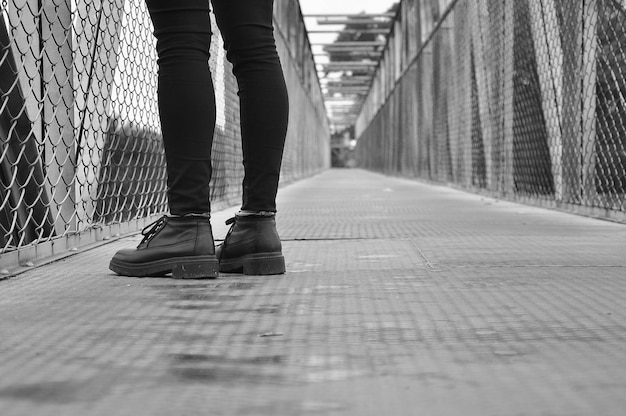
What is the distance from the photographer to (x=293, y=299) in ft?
4.77

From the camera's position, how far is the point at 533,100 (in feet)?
15.9

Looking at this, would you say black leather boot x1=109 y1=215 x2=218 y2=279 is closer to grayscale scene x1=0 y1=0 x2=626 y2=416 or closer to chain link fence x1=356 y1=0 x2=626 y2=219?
grayscale scene x1=0 y1=0 x2=626 y2=416

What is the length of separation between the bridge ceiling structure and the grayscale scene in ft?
54.4

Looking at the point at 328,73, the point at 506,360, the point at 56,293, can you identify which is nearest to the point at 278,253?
the point at 56,293

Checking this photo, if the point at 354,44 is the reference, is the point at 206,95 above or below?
below

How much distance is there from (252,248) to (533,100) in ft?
11.2

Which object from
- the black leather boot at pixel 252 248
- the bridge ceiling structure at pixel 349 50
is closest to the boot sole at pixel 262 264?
the black leather boot at pixel 252 248

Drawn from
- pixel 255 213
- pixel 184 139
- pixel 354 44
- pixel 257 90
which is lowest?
pixel 255 213

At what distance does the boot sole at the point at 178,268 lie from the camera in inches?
68.6

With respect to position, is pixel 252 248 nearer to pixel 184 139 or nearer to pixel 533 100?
pixel 184 139

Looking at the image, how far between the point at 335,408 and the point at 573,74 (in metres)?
3.51

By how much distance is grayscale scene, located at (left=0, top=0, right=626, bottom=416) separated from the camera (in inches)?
34.5

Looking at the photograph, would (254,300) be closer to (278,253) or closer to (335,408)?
(278,253)

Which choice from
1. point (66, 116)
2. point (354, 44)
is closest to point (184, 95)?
point (66, 116)
